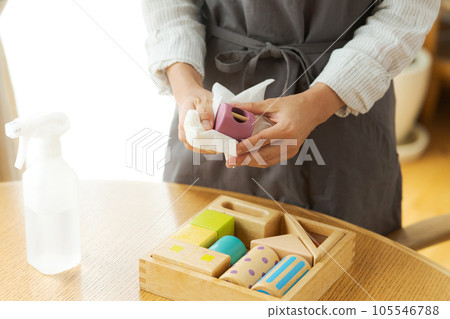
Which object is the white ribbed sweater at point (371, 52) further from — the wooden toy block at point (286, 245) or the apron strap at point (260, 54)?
the wooden toy block at point (286, 245)

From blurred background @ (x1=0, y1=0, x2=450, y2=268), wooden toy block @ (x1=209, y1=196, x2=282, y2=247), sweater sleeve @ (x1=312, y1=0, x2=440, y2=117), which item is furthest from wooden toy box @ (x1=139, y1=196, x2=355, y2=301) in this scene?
blurred background @ (x1=0, y1=0, x2=450, y2=268)

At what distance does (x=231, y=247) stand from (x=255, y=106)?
0.20m

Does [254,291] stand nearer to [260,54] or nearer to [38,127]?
[38,127]

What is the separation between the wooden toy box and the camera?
67 cm

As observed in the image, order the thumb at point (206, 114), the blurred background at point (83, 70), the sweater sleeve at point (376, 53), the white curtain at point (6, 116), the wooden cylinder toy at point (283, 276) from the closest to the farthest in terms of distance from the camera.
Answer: the wooden cylinder toy at point (283, 276)
the thumb at point (206, 114)
the sweater sleeve at point (376, 53)
the white curtain at point (6, 116)
the blurred background at point (83, 70)

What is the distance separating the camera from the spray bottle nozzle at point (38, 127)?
27.0 inches

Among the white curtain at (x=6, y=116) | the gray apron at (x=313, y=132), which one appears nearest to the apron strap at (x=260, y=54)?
the gray apron at (x=313, y=132)

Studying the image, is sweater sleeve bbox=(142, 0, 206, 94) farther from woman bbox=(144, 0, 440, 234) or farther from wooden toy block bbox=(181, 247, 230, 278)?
wooden toy block bbox=(181, 247, 230, 278)

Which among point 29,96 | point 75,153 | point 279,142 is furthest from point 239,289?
point 29,96

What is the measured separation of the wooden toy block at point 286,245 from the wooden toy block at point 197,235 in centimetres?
6

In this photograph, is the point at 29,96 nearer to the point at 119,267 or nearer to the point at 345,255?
the point at 119,267

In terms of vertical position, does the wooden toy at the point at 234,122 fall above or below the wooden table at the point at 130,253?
above

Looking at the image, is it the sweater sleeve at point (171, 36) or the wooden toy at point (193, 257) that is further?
the sweater sleeve at point (171, 36)

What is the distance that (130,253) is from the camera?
0.81 metres
